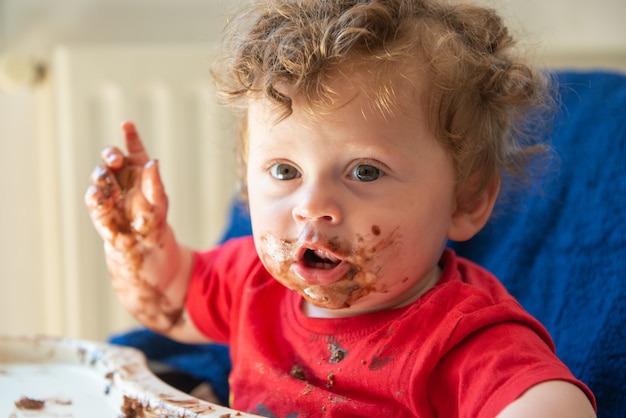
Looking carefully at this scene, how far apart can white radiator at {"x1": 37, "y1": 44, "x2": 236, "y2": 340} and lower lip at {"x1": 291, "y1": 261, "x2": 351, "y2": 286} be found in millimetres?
789

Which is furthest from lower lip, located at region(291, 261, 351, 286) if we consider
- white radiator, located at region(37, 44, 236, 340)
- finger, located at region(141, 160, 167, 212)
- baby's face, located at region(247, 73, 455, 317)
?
white radiator, located at region(37, 44, 236, 340)

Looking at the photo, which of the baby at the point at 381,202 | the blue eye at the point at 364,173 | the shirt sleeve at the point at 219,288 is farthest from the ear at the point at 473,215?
the shirt sleeve at the point at 219,288

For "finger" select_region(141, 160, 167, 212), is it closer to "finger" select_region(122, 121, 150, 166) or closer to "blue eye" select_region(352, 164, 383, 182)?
"finger" select_region(122, 121, 150, 166)

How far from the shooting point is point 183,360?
3.45 ft

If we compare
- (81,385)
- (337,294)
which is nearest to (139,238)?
(81,385)

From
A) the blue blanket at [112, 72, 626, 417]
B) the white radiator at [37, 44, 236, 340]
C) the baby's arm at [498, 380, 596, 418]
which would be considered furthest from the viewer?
the white radiator at [37, 44, 236, 340]

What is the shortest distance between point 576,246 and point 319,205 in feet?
1.21

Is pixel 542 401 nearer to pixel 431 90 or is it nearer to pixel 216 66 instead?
pixel 431 90

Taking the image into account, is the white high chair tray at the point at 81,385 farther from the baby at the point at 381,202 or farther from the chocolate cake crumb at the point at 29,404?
the baby at the point at 381,202

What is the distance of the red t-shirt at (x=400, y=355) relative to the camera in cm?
63

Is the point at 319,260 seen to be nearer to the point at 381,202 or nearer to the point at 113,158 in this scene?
the point at 381,202

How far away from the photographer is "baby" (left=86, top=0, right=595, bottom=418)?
0.66 metres

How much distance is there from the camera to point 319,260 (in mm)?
698

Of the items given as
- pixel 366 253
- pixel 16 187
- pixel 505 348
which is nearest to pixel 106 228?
pixel 366 253
